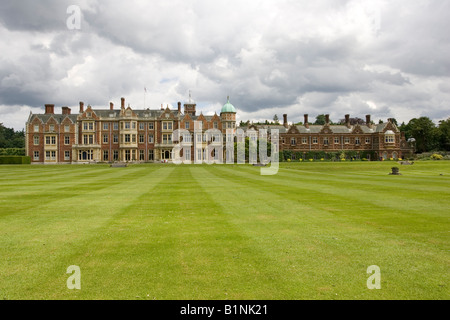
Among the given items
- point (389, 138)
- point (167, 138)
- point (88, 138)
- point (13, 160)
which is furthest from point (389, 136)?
point (13, 160)

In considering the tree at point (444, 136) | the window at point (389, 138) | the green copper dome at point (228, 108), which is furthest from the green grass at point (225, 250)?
the tree at point (444, 136)

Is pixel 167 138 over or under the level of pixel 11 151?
over

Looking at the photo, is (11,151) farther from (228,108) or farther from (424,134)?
(424,134)

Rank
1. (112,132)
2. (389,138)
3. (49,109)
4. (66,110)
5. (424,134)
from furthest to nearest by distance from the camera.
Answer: (424,134) → (389,138) → (49,109) → (66,110) → (112,132)

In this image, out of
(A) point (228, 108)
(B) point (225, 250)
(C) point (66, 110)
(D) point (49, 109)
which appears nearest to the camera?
(B) point (225, 250)

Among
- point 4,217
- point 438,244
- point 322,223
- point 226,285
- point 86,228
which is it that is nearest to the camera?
point 226,285

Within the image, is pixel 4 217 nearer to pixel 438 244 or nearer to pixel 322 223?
pixel 322 223

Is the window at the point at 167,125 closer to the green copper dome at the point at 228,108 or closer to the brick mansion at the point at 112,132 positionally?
the brick mansion at the point at 112,132

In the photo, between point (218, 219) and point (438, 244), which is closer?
point (438, 244)

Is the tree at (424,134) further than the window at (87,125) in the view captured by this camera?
Yes

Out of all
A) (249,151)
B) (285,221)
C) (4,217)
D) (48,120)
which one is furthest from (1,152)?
(285,221)

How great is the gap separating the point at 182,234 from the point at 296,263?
3442 mm

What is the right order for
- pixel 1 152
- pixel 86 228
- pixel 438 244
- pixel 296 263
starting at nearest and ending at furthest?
1. pixel 296 263
2. pixel 438 244
3. pixel 86 228
4. pixel 1 152
